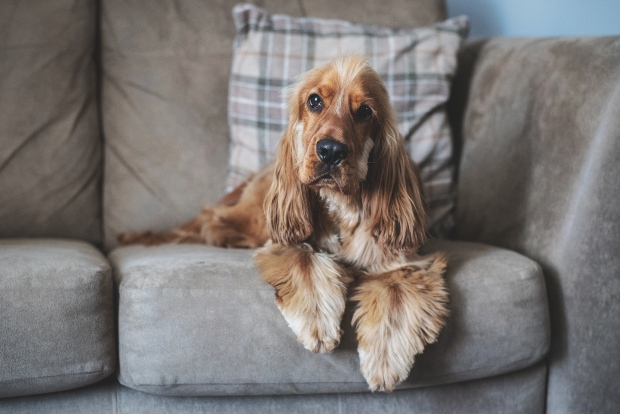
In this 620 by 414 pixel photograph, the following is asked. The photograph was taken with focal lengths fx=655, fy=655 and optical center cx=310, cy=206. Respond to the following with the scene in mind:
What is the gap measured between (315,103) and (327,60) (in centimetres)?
68

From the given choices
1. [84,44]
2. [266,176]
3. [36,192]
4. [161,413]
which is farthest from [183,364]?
[84,44]

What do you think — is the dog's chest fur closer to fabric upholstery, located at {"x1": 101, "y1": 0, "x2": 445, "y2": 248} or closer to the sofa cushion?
the sofa cushion

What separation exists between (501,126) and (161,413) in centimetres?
143

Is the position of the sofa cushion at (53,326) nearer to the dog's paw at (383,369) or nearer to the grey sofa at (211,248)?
the grey sofa at (211,248)

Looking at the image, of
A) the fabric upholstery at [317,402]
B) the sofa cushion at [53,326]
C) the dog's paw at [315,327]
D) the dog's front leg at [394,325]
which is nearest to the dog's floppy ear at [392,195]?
the dog's front leg at [394,325]

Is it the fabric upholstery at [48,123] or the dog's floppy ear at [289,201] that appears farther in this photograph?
the fabric upholstery at [48,123]

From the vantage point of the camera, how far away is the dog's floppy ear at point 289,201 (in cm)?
173

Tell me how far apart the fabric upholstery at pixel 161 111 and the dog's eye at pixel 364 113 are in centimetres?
90

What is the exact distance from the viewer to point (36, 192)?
90.5 inches

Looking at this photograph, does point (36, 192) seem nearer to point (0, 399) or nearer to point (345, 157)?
point (0, 399)

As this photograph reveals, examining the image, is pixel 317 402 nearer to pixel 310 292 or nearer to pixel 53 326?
pixel 310 292

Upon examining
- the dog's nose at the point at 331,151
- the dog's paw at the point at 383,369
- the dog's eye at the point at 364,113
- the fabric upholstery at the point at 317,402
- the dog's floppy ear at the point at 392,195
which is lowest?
the fabric upholstery at the point at 317,402

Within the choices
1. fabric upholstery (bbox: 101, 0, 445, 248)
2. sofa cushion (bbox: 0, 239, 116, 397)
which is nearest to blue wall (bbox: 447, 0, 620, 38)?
fabric upholstery (bbox: 101, 0, 445, 248)

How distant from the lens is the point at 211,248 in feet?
6.77
